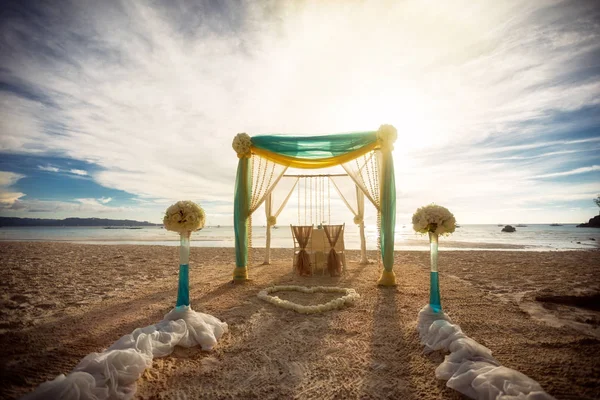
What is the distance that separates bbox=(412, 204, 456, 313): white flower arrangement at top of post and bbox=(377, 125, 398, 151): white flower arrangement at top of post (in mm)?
2400

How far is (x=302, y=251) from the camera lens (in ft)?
21.9

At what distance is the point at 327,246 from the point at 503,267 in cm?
496

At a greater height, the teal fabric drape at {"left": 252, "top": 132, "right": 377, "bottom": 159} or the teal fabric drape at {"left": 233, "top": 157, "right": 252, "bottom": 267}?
the teal fabric drape at {"left": 252, "top": 132, "right": 377, "bottom": 159}

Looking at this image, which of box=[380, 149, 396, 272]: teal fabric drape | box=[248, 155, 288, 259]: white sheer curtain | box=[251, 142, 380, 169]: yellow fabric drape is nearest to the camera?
box=[380, 149, 396, 272]: teal fabric drape

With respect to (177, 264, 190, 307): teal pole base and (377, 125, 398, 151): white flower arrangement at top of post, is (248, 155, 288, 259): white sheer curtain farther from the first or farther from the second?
(177, 264, 190, 307): teal pole base

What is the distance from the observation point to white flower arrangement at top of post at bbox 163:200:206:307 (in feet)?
10.9

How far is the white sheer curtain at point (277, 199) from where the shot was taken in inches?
307

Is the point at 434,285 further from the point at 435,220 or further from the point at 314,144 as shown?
the point at 314,144

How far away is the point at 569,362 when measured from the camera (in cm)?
222

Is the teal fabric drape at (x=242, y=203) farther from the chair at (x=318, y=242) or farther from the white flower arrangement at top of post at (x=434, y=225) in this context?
the white flower arrangement at top of post at (x=434, y=225)

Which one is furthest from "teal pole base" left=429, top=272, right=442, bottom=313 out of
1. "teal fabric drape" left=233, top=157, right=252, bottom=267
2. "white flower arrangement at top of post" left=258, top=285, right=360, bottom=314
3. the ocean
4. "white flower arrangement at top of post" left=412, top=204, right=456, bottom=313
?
the ocean

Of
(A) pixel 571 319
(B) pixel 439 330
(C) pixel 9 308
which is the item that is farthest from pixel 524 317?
(C) pixel 9 308

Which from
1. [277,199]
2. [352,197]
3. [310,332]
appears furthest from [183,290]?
[352,197]

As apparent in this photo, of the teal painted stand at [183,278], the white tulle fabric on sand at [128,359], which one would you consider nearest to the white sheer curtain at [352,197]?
A: the teal painted stand at [183,278]
